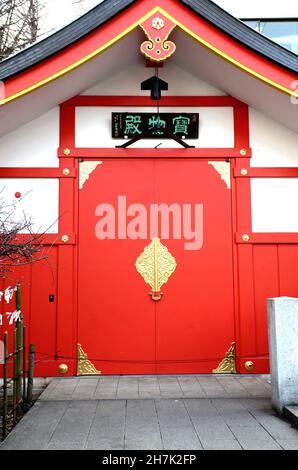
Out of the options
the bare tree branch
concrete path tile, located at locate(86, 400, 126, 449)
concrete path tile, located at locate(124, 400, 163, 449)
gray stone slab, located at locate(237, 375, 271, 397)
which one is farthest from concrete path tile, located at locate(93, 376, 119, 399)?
the bare tree branch

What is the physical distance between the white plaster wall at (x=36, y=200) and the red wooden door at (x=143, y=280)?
430 mm

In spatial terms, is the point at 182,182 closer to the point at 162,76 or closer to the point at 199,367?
the point at 162,76

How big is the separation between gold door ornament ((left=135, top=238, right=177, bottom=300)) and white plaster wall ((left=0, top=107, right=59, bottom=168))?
1933 mm

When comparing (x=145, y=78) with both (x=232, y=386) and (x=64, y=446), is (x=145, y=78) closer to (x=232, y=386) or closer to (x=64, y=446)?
(x=232, y=386)

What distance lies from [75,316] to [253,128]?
4.00 m

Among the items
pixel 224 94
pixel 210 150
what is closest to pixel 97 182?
pixel 210 150

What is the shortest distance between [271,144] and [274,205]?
3.17ft

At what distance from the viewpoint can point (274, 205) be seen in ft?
22.9

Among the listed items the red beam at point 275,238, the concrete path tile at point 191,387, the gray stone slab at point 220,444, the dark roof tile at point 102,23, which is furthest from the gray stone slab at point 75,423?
the dark roof tile at point 102,23

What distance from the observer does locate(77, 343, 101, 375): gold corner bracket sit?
21.8 ft

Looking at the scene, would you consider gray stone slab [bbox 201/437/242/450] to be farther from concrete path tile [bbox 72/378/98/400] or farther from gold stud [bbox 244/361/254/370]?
gold stud [bbox 244/361/254/370]

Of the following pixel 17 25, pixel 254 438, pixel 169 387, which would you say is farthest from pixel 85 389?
pixel 17 25

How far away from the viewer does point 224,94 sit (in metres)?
7.14
